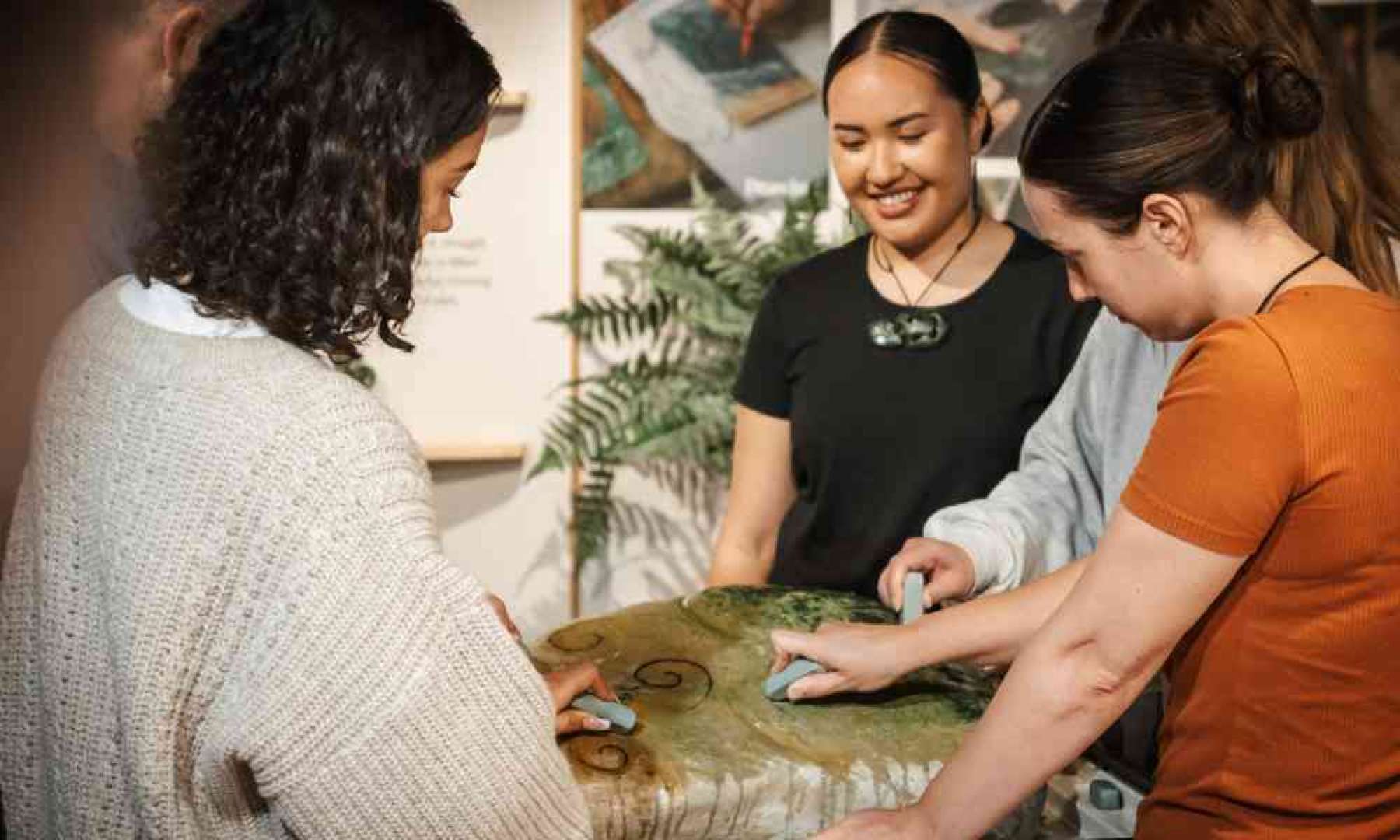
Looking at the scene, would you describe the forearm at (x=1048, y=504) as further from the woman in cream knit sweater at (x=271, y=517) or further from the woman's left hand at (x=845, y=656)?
the woman in cream knit sweater at (x=271, y=517)

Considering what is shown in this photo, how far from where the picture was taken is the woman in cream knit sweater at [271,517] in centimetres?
121

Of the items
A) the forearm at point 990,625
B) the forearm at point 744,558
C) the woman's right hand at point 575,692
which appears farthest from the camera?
the forearm at point 744,558

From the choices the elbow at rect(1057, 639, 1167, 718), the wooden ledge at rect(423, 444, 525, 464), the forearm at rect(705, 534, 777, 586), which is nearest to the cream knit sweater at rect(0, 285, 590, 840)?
the elbow at rect(1057, 639, 1167, 718)

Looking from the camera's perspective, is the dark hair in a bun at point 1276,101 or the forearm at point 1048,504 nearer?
the dark hair in a bun at point 1276,101

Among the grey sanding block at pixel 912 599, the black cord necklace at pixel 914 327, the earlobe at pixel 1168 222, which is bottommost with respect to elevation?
the grey sanding block at pixel 912 599

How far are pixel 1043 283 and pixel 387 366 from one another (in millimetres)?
2335

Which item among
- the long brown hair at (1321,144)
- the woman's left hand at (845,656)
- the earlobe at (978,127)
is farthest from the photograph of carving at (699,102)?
the woman's left hand at (845,656)

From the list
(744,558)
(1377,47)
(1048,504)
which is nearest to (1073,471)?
(1048,504)

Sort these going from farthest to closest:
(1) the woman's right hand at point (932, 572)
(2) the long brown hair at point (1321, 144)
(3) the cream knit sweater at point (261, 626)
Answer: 1. (1) the woman's right hand at point (932, 572)
2. (2) the long brown hair at point (1321, 144)
3. (3) the cream knit sweater at point (261, 626)

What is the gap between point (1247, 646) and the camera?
4.29 feet

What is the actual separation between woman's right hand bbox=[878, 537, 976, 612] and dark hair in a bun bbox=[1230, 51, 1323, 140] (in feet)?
2.43

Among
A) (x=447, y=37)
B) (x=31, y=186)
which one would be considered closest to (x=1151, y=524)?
(x=447, y=37)

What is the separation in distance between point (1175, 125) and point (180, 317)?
3.29ft

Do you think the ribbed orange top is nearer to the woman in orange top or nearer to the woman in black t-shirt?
the woman in orange top
